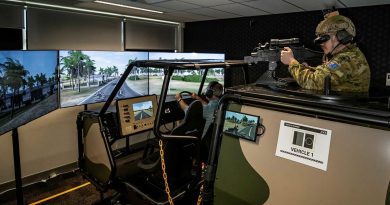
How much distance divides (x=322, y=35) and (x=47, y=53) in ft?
8.73

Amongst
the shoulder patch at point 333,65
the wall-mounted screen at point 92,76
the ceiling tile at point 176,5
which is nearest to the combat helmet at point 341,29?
the shoulder patch at point 333,65

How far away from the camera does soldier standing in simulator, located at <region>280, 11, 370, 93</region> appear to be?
4.00ft

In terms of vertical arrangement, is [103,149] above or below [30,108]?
below

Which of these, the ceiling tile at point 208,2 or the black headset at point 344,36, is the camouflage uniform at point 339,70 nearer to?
the black headset at point 344,36

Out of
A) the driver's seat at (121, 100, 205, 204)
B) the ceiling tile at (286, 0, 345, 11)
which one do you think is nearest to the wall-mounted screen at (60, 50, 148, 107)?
the driver's seat at (121, 100, 205, 204)

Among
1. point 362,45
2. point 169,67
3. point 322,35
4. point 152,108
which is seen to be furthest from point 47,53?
point 362,45

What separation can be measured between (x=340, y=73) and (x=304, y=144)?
21.9 inches

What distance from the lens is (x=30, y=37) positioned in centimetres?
333

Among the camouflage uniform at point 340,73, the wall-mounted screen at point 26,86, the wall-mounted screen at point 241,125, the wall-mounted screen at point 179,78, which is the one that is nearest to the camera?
the wall-mounted screen at point 241,125

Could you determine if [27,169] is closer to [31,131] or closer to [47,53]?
[31,131]

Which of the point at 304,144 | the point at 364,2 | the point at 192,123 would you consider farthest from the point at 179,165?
the point at 364,2

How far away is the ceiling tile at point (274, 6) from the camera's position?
3.18 m

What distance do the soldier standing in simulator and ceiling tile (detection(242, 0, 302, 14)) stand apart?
200cm

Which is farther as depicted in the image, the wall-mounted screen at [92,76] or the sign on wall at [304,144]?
the wall-mounted screen at [92,76]
